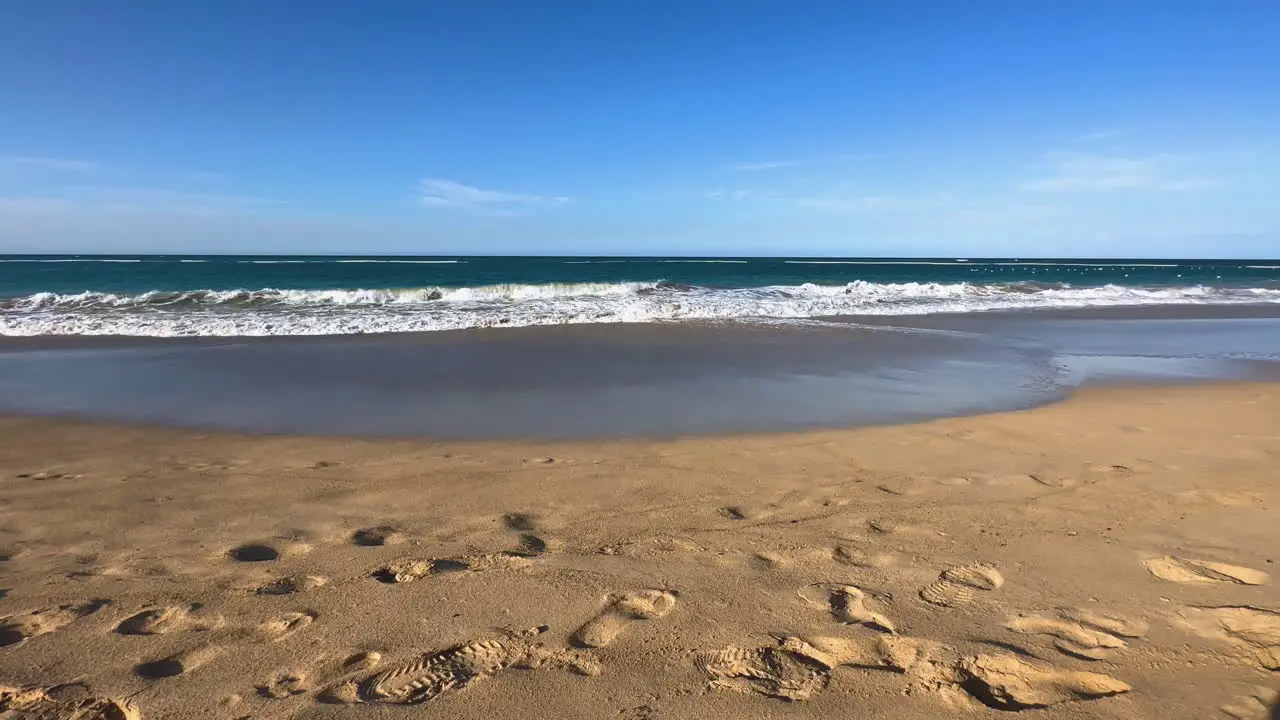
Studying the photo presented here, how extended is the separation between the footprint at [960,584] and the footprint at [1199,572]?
0.87 meters

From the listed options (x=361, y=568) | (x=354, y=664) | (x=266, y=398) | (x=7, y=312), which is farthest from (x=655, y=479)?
(x=7, y=312)

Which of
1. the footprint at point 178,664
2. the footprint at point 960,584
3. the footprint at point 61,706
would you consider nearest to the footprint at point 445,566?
the footprint at point 178,664

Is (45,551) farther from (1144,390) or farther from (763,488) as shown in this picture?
(1144,390)

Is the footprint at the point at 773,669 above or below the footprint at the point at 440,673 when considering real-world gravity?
below

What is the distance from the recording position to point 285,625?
2.77 metres

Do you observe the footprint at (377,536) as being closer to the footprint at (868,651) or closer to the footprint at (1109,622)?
the footprint at (868,651)

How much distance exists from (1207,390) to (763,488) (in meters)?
7.50

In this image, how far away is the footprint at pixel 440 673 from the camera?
91.9 inches

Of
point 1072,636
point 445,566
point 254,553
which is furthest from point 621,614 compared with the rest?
point 254,553

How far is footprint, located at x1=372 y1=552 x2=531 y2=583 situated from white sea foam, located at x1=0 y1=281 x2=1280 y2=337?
11653 millimetres

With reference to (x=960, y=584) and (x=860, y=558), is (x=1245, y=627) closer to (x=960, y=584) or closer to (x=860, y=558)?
(x=960, y=584)

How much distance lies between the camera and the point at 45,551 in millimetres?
3582

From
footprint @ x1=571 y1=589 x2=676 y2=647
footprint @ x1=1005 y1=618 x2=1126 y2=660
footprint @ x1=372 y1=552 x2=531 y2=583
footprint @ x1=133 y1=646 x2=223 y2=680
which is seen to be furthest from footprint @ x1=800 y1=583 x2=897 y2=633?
footprint @ x1=133 y1=646 x2=223 y2=680

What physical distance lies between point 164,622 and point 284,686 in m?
0.87
